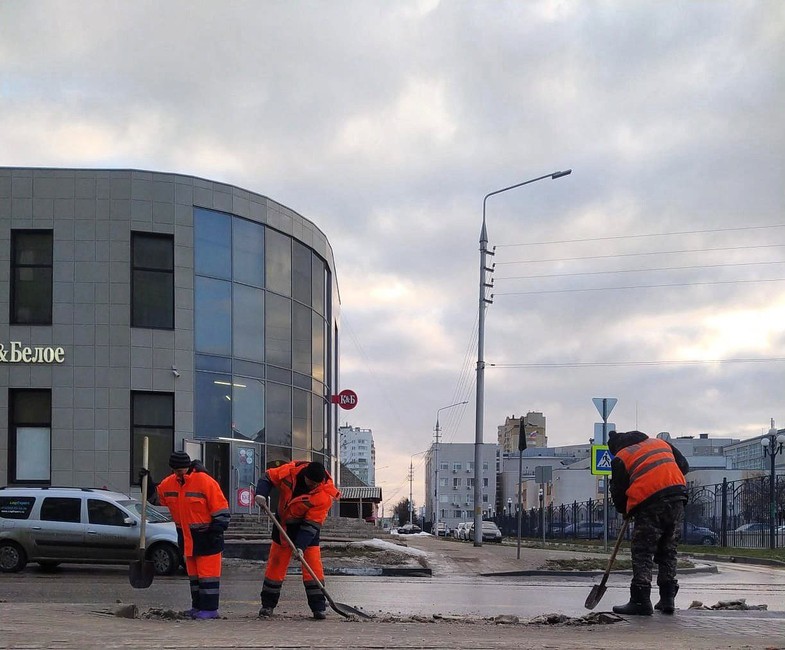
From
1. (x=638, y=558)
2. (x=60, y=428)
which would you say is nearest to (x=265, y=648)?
(x=638, y=558)

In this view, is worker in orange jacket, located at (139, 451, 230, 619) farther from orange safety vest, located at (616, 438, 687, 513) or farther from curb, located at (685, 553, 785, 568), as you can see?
curb, located at (685, 553, 785, 568)

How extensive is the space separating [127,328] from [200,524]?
18.1 metres

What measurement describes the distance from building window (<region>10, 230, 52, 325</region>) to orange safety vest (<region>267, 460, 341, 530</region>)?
61.3ft

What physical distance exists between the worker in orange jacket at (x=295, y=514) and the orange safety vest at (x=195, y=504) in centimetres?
45

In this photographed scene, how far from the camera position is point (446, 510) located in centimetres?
13938

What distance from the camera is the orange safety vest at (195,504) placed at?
355 inches

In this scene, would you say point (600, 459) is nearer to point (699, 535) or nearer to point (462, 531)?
point (699, 535)

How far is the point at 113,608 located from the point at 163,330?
1818 cm

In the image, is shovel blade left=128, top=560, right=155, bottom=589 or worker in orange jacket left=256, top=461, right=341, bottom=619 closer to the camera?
worker in orange jacket left=256, top=461, right=341, bottom=619

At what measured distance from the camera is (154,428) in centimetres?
2647

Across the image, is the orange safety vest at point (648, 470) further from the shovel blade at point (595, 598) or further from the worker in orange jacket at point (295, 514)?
the worker in orange jacket at point (295, 514)

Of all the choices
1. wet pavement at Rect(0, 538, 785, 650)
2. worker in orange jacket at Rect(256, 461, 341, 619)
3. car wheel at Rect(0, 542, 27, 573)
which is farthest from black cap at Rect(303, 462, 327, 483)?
car wheel at Rect(0, 542, 27, 573)

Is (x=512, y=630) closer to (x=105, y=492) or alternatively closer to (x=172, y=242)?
(x=105, y=492)

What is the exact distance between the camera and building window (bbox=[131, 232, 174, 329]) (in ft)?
87.4
